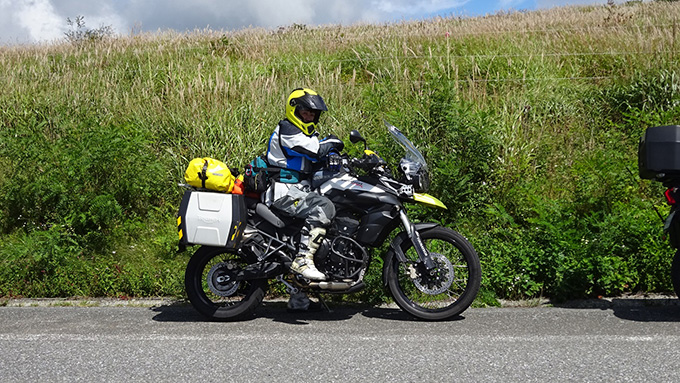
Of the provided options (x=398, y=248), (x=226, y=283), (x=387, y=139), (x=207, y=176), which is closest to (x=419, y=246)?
(x=398, y=248)

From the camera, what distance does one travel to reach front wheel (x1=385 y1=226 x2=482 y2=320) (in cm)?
579

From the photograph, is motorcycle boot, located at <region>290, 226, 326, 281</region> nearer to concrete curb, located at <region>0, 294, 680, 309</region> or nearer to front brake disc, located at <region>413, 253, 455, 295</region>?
front brake disc, located at <region>413, 253, 455, 295</region>

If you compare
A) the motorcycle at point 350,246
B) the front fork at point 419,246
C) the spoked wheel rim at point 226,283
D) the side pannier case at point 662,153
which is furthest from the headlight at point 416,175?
the side pannier case at point 662,153

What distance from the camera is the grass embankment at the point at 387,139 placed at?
282 inches

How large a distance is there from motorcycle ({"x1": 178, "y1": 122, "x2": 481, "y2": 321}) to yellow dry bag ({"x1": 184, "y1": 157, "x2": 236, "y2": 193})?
0.10 meters

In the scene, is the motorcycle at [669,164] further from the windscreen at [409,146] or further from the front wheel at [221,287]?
the front wheel at [221,287]

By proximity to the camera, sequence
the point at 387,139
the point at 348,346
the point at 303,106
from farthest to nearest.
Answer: the point at 387,139 → the point at 303,106 → the point at 348,346

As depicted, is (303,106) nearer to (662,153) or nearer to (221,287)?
(221,287)

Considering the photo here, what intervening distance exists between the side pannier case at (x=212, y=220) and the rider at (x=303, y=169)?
371 mm

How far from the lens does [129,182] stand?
886 cm

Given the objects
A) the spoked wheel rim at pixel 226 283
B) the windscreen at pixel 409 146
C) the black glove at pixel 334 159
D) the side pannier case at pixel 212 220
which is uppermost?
the windscreen at pixel 409 146

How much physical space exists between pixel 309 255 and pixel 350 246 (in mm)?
378

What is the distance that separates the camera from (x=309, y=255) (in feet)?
19.5

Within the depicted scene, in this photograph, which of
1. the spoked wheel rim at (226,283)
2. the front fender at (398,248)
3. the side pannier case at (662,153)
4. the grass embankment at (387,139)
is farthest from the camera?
the grass embankment at (387,139)
